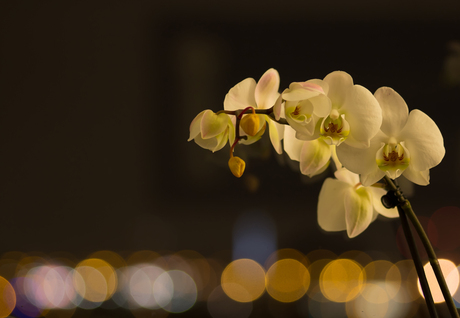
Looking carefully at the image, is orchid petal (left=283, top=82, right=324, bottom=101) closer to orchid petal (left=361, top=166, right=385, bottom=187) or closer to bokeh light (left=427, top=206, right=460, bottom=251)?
orchid petal (left=361, top=166, right=385, bottom=187)

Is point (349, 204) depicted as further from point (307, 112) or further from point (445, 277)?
point (445, 277)

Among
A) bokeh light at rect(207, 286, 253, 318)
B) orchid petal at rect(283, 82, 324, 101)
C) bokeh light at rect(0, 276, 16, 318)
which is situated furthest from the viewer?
bokeh light at rect(207, 286, 253, 318)

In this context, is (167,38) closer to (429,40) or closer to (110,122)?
(110,122)

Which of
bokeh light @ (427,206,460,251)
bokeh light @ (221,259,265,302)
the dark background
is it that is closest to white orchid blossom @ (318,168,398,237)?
the dark background

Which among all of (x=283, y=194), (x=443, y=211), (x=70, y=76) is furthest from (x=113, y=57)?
(x=443, y=211)

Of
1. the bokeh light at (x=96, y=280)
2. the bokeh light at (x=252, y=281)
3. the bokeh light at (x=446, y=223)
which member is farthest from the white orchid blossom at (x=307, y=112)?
the bokeh light at (x=96, y=280)

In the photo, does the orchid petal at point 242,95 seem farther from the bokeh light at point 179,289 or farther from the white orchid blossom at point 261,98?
the bokeh light at point 179,289

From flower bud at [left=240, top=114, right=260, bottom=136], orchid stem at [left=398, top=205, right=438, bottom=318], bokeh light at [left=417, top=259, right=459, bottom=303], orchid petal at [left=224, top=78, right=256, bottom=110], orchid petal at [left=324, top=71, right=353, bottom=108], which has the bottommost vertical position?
orchid stem at [left=398, top=205, right=438, bottom=318]
